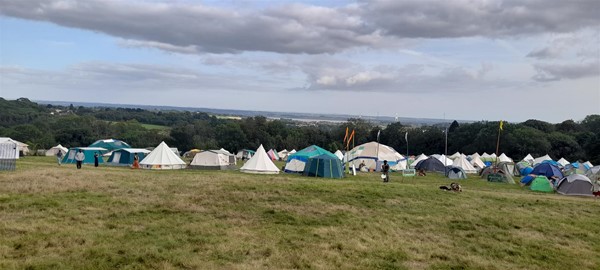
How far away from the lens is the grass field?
395 inches

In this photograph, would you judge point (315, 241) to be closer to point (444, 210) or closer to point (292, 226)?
point (292, 226)

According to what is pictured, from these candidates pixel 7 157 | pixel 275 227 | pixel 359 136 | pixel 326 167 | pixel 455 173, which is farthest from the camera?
pixel 359 136

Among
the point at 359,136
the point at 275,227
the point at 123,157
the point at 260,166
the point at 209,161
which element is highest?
the point at 359,136

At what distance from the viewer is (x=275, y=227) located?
13008 mm

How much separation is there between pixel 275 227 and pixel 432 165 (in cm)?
3508

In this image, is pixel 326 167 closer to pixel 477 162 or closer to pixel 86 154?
pixel 86 154

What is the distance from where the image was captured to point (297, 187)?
62.3 ft

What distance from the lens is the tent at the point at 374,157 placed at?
44438mm

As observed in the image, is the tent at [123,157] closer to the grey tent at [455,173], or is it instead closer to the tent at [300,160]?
the tent at [300,160]

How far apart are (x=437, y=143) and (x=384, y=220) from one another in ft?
268

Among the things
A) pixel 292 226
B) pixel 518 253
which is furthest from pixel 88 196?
pixel 518 253

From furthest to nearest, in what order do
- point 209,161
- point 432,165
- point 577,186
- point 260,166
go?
1. point 432,165
2. point 209,161
3. point 260,166
4. point 577,186

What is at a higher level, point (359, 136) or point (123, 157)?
point (359, 136)

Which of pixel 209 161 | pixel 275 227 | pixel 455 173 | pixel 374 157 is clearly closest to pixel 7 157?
pixel 275 227
